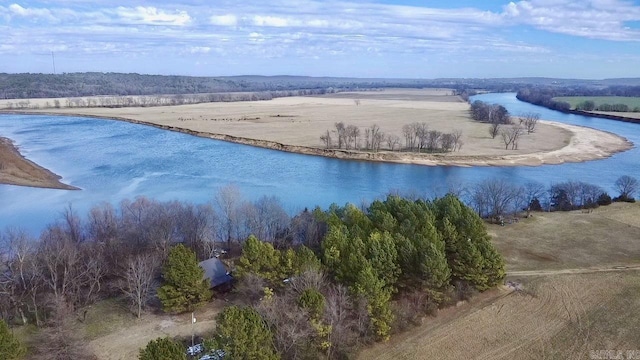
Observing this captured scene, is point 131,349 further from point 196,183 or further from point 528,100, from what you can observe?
point 528,100

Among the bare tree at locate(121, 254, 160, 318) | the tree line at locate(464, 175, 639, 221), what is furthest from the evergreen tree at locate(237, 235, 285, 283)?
the tree line at locate(464, 175, 639, 221)

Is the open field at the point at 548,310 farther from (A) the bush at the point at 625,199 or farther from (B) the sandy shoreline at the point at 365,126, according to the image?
(B) the sandy shoreline at the point at 365,126

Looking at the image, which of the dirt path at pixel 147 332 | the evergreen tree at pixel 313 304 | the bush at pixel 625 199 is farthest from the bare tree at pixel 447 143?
the evergreen tree at pixel 313 304

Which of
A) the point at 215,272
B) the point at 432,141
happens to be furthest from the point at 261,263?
the point at 432,141

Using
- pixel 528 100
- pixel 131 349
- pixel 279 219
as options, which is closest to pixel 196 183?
pixel 279 219

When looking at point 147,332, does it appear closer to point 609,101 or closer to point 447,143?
point 447,143
